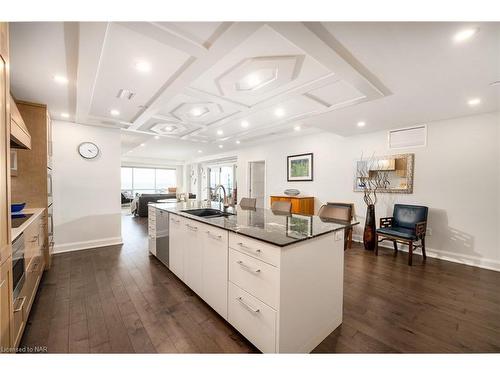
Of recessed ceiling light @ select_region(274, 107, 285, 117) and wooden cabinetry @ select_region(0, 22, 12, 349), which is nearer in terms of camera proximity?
wooden cabinetry @ select_region(0, 22, 12, 349)

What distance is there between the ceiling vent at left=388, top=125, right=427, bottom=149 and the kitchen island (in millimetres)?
3017

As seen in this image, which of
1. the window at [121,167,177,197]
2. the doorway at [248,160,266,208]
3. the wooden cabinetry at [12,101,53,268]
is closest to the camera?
the wooden cabinetry at [12,101,53,268]

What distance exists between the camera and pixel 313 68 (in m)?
1.99

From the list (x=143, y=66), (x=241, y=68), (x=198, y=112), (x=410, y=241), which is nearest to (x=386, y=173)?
(x=410, y=241)

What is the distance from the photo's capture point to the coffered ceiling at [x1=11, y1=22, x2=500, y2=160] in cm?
148

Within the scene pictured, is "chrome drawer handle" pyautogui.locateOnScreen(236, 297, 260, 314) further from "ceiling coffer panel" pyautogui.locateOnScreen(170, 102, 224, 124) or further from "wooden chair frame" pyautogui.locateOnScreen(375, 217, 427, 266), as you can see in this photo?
"wooden chair frame" pyautogui.locateOnScreen(375, 217, 427, 266)

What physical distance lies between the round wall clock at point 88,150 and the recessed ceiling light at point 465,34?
16.5 ft

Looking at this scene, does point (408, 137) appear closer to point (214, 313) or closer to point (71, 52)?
point (214, 313)

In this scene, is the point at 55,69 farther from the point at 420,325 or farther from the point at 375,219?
the point at 375,219

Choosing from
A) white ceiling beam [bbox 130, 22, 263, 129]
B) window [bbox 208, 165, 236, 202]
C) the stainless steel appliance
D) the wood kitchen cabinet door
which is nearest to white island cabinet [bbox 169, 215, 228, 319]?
the stainless steel appliance

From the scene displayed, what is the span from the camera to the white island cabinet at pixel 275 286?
1.32m

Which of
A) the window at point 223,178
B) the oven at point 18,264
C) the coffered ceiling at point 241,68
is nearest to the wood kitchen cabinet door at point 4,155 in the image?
the oven at point 18,264
